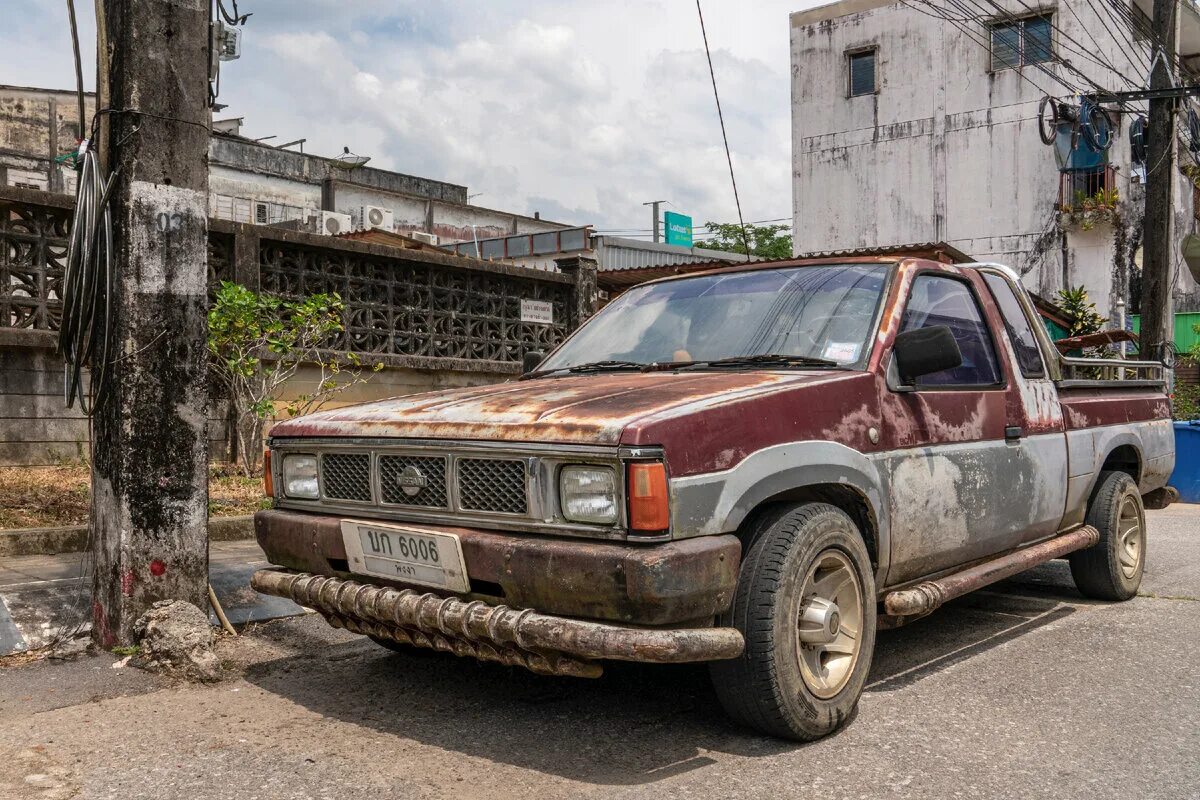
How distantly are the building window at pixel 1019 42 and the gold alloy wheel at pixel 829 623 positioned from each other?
2372 centimetres

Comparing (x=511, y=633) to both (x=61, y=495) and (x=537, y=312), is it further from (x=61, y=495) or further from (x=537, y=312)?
(x=537, y=312)

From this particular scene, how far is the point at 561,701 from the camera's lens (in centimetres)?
400

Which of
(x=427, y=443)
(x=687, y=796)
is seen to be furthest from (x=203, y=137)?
(x=687, y=796)

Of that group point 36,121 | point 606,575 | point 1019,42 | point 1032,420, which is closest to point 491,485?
point 606,575

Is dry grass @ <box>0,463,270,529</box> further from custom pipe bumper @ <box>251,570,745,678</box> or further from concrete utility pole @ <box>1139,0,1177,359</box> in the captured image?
concrete utility pole @ <box>1139,0,1177,359</box>

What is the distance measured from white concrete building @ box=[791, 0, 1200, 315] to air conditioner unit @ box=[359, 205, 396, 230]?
13.9 meters

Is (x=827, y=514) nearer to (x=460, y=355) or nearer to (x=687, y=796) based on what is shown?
(x=687, y=796)

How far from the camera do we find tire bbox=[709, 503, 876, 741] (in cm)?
330

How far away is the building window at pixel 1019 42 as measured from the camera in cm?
2459

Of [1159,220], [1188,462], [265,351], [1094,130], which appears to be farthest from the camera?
[1094,130]

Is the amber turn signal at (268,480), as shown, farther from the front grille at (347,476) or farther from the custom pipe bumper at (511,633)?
the custom pipe bumper at (511,633)

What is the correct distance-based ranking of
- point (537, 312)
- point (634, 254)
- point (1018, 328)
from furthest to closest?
point (634, 254)
point (537, 312)
point (1018, 328)

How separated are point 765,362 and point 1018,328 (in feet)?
5.83

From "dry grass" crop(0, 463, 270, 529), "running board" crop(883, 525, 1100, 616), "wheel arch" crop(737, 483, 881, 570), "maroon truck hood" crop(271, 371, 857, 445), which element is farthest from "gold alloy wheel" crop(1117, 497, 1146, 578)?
"dry grass" crop(0, 463, 270, 529)
